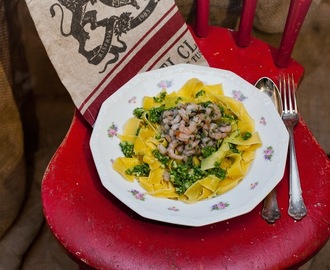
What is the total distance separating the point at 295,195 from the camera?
917 mm

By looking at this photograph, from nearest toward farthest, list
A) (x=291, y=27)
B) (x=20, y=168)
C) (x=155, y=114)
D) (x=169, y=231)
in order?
(x=169, y=231) → (x=155, y=114) → (x=291, y=27) → (x=20, y=168)

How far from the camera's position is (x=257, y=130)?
3.21ft

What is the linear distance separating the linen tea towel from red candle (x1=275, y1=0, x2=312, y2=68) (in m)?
0.16

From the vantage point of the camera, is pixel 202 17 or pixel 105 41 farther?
pixel 202 17

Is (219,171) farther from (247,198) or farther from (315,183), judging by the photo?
(315,183)

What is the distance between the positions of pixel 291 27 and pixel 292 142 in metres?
0.26

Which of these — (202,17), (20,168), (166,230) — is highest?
(202,17)

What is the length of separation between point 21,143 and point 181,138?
63 centimetres

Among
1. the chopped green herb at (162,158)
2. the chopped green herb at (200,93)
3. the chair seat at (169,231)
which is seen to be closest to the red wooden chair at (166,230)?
the chair seat at (169,231)

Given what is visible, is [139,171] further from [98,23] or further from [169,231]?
[98,23]

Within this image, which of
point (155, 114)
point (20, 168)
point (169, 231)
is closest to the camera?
point (169, 231)

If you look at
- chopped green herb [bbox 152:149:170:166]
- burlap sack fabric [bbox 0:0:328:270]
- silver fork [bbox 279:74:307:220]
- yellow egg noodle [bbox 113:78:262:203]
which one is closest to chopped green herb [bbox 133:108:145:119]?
yellow egg noodle [bbox 113:78:262:203]

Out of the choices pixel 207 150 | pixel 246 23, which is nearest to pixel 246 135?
pixel 207 150

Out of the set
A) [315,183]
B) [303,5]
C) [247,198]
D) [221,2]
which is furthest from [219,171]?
[221,2]
